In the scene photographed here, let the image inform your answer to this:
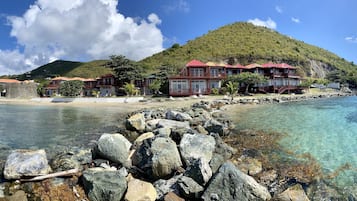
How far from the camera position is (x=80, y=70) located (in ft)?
435

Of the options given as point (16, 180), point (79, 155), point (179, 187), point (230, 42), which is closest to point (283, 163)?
point (179, 187)

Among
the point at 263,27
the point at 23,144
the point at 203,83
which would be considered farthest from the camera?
the point at 263,27

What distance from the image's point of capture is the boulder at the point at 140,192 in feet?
23.4

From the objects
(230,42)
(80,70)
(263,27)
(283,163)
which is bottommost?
(283,163)

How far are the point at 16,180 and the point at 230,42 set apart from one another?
10358 centimetres

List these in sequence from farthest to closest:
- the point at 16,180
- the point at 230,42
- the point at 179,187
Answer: the point at 230,42 < the point at 16,180 < the point at 179,187

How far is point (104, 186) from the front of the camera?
7281mm

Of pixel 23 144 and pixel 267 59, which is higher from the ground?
pixel 267 59

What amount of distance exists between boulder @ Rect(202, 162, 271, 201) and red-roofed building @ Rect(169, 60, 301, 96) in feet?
138

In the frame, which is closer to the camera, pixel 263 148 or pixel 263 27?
pixel 263 148

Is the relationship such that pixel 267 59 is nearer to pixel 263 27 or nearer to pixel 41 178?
pixel 263 27

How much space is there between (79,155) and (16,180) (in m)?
2.53

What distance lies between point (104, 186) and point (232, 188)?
355 cm

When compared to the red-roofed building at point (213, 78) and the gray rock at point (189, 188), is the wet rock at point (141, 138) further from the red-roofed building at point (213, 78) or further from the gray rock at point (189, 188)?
the red-roofed building at point (213, 78)
